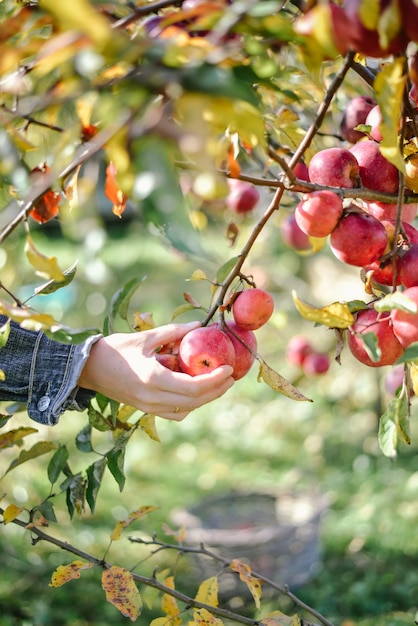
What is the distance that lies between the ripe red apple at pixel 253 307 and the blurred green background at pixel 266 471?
0.44m

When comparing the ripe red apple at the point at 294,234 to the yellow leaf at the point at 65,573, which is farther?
the ripe red apple at the point at 294,234

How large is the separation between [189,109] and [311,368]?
1739 mm

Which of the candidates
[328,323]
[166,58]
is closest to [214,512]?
[328,323]

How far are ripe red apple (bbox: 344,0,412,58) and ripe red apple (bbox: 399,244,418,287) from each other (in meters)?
0.24

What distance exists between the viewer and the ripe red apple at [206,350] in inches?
31.7

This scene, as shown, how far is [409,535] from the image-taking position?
221 cm

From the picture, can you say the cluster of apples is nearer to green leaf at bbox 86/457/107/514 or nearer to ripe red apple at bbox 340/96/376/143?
green leaf at bbox 86/457/107/514

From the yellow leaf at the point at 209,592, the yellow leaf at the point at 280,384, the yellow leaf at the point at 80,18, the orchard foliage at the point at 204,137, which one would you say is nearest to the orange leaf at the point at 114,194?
the orchard foliage at the point at 204,137

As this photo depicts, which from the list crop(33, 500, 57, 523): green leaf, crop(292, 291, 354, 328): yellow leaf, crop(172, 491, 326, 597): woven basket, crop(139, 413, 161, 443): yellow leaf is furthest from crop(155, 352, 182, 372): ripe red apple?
crop(172, 491, 326, 597): woven basket

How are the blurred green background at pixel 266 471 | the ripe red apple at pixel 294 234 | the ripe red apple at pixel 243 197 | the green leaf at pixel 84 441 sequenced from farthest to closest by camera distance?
the blurred green background at pixel 266 471
the ripe red apple at pixel 294 234
the ripe red apple at pixel 243 197
the green leaf at pixel 84 441

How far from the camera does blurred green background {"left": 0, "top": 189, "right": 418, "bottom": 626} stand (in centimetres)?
191

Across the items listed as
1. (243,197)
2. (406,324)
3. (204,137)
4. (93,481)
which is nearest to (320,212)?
(406,324)

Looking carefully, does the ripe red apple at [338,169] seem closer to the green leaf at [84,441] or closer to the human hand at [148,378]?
the human hand at [148,378]

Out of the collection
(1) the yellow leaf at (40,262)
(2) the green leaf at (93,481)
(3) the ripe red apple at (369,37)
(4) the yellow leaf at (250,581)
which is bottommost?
(4) the yellow leaf at (250,581)
